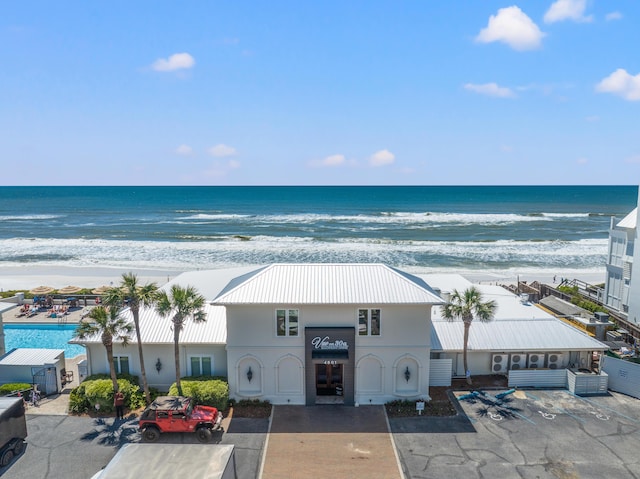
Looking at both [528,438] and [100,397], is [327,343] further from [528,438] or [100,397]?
[100,397]

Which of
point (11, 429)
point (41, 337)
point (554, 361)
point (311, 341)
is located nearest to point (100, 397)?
point (11, 429)

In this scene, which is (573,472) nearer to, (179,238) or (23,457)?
(23,457)

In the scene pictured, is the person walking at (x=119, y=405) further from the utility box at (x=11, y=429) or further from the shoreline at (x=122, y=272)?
the shoreline at (x=122, y=272)

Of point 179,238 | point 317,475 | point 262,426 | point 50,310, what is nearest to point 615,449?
point 317,475

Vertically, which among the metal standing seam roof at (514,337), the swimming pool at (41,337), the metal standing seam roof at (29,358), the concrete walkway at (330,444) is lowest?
the swimming pool at (41,337)

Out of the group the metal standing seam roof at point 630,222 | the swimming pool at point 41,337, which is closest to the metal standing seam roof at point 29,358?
the swimming pool at point 41,337

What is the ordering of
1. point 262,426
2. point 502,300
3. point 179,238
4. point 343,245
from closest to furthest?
point 262,426 → point 502,300 → point 343,245 → point 179,238

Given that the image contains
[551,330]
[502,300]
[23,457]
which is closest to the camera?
[23,457]
